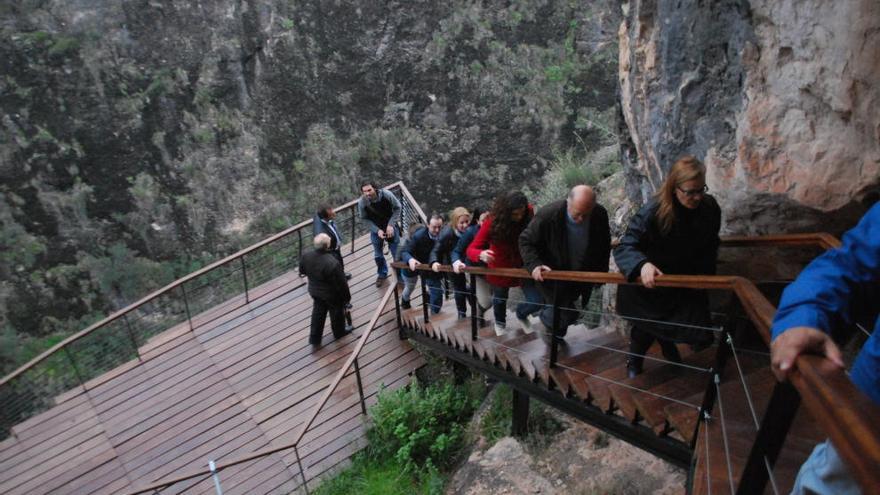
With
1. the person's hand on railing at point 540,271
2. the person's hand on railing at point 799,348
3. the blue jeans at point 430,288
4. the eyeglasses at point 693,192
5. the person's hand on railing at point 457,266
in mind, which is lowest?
the blue jeans at point 430,288

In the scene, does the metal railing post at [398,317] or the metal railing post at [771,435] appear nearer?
the metal railing post at [771,435]

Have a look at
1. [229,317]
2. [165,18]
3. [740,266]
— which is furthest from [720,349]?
[165,18]

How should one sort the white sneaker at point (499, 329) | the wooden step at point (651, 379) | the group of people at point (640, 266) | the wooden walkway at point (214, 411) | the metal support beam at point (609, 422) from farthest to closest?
the wooden walkway at point (214, 411) < the white sneaker at point (499, 329) < the wooden step at point (651, 379) < the metal support beam at point (609, 422) < the group of people at point (640, 266)

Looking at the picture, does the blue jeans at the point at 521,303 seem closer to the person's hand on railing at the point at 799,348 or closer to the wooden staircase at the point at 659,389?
the wooden staircase at the point at 659,389

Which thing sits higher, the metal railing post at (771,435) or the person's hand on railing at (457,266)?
the metal railing post at (771,435)

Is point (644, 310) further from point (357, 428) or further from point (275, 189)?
point (275, 189)

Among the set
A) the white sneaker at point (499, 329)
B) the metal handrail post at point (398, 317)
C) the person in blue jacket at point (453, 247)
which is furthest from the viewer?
the metal handrail post at point (398, 317)

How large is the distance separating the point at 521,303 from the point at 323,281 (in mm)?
3132

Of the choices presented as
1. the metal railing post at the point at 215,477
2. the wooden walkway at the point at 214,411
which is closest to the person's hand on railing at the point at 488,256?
the wooden walkway at the point at 214,411

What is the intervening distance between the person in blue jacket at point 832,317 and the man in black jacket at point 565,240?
223 centimetres

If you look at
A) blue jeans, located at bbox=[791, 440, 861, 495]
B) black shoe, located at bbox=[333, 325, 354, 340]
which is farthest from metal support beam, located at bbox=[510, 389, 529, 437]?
blue jeans, located at bbox=[791, 440, 861, 495]

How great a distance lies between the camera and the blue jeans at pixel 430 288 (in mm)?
6973

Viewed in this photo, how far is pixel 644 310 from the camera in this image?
3355mm

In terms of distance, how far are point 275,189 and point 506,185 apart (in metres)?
7.37
